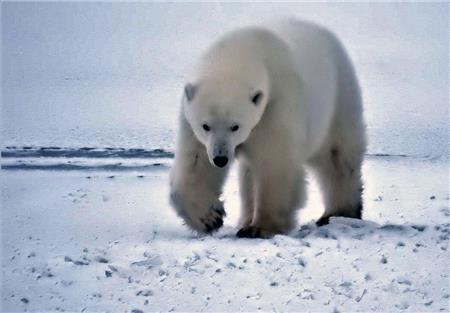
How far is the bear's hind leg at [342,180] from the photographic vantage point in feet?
20.4

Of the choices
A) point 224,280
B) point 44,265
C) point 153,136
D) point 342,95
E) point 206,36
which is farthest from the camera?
point 206,36

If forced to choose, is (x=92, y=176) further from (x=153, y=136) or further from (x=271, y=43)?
(x=153, y=136)

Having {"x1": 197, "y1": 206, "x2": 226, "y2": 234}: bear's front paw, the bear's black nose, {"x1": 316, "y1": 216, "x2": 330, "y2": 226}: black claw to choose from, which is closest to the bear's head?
the bear's black nose

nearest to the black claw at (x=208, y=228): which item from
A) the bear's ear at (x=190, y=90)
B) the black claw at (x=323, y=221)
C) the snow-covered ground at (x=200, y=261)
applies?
the snow-covered ground at (x=200, y=261)

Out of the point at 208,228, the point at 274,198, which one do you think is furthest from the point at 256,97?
the point at 208,228

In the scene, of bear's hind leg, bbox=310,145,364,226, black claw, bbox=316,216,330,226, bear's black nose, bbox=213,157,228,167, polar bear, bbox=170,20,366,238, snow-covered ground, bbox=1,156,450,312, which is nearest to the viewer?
snow-covered ground, bbox=1,156,450,312

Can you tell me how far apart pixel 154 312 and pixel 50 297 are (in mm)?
526

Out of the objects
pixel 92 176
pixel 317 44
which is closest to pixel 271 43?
pixel 317 44

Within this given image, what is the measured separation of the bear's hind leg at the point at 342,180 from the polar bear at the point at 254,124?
0.52 metres

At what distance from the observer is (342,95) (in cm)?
607

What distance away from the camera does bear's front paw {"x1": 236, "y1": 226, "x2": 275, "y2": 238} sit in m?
4.97

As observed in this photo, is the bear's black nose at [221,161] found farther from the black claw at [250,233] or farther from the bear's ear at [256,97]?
the black claw at [250,233]

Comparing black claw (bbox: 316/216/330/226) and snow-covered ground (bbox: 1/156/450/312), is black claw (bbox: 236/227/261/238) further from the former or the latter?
black claw (bbox: 316/216/330/226)

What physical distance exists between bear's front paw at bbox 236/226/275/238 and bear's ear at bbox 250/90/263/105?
2.74ft
